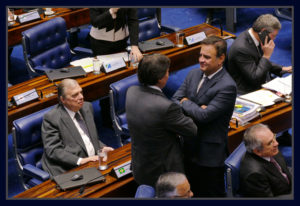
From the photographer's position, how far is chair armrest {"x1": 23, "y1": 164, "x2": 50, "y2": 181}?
3.80 metres

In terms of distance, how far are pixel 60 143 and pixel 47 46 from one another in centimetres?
174

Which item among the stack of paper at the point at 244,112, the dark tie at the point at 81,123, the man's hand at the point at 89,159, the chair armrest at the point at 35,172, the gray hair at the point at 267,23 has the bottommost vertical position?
the chair armrest at the point at 35,172

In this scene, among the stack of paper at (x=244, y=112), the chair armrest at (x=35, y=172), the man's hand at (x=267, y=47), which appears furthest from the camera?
the man's hand at (x=267, y=47)

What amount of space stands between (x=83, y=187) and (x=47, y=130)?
570 millimetres

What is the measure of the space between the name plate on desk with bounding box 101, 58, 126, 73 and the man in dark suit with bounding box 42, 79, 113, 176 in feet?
3.30

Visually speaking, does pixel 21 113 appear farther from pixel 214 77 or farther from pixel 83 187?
pixel 214 77

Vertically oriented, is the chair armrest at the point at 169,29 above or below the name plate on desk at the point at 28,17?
below

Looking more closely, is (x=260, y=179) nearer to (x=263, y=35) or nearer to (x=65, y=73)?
(x=263, y=35)

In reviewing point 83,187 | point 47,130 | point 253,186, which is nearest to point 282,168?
point 253,186

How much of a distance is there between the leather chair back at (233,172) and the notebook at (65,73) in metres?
1.79

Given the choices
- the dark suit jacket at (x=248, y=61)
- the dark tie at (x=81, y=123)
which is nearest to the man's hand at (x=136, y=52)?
the dark suit jacket at (x=248, y=61)

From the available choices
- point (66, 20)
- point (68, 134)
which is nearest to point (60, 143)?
point (68, 134)

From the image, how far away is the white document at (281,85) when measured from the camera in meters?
4.66

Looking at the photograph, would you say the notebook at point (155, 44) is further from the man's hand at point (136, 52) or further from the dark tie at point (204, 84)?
the dark tie at point (204, 84)
